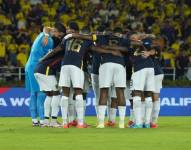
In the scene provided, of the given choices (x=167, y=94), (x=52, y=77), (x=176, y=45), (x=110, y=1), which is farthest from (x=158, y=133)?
(x=110, y=1)

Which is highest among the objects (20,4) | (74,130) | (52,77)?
(20,4)

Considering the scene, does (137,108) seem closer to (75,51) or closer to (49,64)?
→ (75,51)

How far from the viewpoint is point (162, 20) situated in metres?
31.7

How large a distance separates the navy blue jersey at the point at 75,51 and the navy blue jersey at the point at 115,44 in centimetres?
51

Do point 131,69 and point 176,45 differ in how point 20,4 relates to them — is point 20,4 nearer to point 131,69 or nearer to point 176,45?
point 176,45

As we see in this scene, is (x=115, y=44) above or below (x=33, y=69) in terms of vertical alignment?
above

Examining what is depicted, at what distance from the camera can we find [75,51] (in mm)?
17188

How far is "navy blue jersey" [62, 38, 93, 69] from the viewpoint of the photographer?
17125 mm

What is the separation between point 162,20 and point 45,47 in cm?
1418

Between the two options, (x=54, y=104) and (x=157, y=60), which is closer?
(x=54, y=104)

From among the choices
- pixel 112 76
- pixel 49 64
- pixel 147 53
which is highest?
pixel 147 53

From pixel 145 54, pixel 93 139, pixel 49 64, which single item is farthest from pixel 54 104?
pixel 93 139

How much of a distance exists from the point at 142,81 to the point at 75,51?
1.76 meters

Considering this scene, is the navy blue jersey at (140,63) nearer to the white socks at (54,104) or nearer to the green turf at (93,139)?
the green turf at (93,139)
